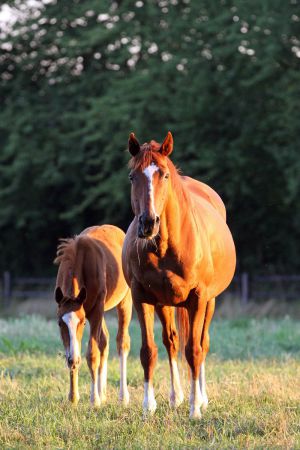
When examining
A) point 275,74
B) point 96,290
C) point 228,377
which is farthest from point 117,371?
point 275,74

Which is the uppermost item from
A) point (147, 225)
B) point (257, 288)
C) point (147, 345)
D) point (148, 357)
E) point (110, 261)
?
point (147, 225)

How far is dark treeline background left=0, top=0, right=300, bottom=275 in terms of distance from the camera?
2486 centimetres

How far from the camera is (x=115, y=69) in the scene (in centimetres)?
2825

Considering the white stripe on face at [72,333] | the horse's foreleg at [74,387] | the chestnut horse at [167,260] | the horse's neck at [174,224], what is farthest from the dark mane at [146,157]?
the horse's foreleg at [74,387]

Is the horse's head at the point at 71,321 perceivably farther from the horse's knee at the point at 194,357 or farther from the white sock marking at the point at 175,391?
the horse's knee at the point at 194,357

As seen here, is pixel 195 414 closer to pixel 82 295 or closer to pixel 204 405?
pixel 204 405

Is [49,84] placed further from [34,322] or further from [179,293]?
[179,293]

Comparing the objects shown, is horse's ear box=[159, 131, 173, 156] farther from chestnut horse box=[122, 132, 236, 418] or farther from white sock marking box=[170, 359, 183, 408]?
white sock marking box=[170, 359, 183, 408]

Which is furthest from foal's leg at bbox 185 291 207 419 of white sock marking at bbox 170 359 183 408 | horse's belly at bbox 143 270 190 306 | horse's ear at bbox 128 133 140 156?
horse's ear at bbox 128 133 140 156

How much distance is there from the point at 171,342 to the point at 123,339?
1.46 meters

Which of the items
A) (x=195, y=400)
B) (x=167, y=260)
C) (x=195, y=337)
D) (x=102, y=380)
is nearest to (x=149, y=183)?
(x=167, y=260)

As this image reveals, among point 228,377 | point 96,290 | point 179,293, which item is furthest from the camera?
point 228,377

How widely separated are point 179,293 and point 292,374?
3.41 meters

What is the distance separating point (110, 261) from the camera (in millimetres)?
10414
